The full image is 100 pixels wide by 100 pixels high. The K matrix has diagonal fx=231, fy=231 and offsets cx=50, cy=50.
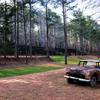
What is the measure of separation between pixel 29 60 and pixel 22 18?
9.13 metres

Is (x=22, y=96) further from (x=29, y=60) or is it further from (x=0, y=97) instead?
(x=29, y=60)

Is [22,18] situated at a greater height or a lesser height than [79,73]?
greater

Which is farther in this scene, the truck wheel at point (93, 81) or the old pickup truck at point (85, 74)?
the truck wheel at point (93, 81)

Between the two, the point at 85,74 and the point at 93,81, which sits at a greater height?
the point at 85,74

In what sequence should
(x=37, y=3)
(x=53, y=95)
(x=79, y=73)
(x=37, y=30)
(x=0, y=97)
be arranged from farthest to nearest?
1. (x=37, y=30)
2. (x=37, y=3)
3. (x=79, y=73)
4. (x=53, y=95)
5. (x=0, y=97)

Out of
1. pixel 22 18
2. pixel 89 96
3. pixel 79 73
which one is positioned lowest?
pixel 89 96

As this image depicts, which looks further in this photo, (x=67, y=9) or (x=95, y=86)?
(x=67, y=9)

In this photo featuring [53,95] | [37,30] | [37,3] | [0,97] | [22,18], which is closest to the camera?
[0,97]

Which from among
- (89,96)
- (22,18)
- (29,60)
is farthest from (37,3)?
(89,96)

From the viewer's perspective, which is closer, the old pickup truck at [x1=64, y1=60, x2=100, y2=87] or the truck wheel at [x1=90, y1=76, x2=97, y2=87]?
the old pickup truck at [x1=64, y1=60, x2=100, y2=87]

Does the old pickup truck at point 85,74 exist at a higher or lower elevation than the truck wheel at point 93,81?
higher

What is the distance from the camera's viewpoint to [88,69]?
1315cm

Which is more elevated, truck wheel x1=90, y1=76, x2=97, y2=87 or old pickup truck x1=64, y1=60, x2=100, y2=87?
old pickup truck x1=64, y1=60, x2=100, y2=87

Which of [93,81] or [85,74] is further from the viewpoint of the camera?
[93,81]
